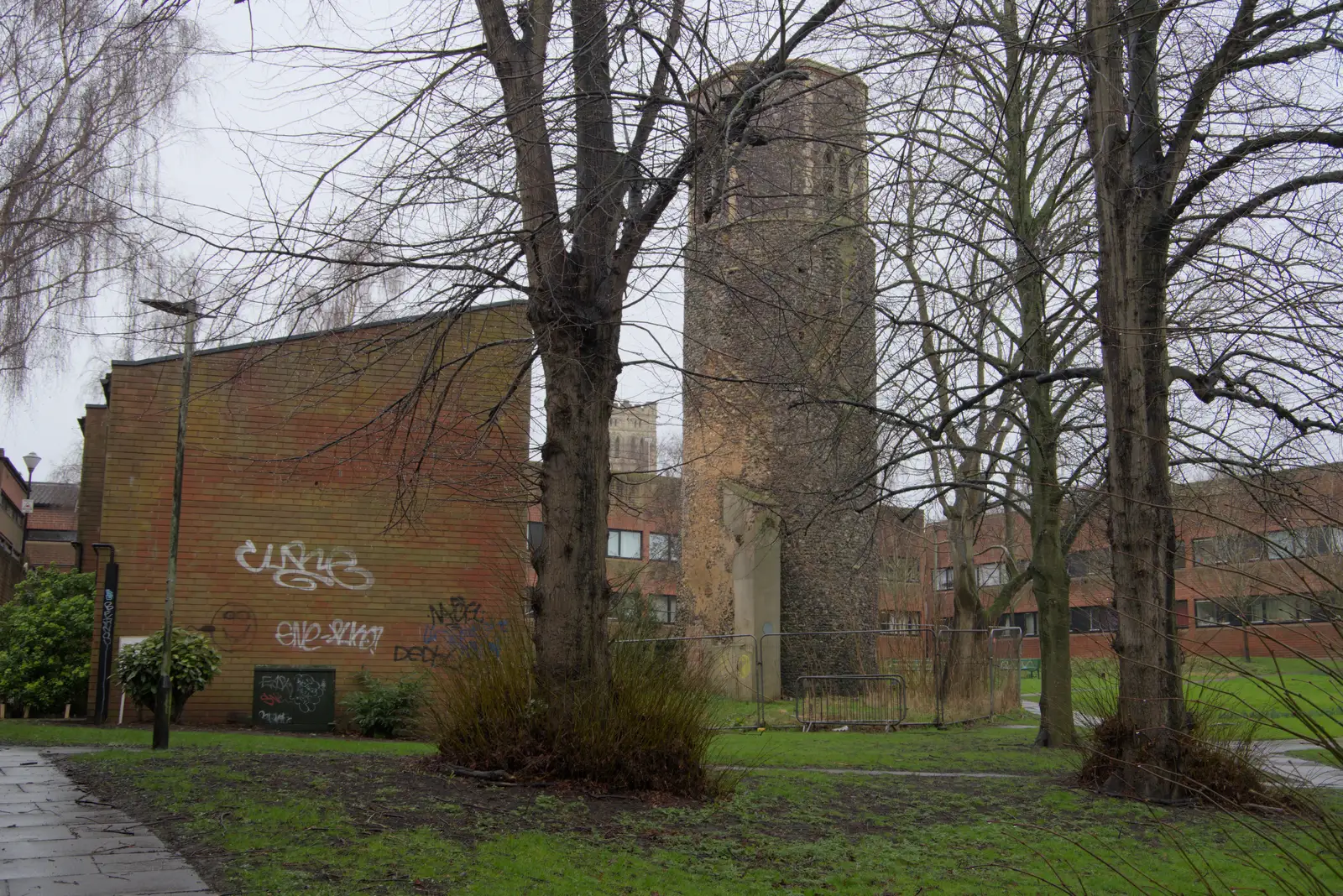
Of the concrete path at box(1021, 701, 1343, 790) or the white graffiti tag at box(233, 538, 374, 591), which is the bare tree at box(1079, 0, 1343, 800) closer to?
the concrete path at box(1021, 701, 1343, 790)

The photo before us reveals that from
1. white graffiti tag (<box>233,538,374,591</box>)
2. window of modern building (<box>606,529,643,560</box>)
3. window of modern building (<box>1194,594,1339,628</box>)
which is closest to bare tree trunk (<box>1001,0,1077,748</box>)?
window of modern building (<box>1194,594,1339,628</box>)

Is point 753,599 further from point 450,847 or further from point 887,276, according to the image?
point 450,847

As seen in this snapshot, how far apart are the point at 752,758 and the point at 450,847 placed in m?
7.31

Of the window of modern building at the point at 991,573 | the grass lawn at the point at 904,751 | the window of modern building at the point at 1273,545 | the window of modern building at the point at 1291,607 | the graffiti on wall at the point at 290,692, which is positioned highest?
the window of modern building at the point at 991,573

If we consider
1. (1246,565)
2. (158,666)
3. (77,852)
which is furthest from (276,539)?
(1246,565)

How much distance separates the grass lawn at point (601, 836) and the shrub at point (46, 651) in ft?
40.6

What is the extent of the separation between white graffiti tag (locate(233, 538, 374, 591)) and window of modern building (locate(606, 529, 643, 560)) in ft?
106

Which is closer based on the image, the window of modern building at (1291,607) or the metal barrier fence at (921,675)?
the window of modern building at (1291,607)

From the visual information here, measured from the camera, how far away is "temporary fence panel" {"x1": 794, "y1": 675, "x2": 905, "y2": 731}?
829 inches

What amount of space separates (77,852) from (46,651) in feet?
A: 55.6

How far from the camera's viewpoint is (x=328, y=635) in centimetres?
2095

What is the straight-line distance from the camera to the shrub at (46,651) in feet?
67.5

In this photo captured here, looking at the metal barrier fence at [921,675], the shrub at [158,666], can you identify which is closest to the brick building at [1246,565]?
the metal barrier fence at [921,675]

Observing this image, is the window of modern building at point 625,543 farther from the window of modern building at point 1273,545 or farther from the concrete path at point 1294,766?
the window of modern building at point 1273,545
